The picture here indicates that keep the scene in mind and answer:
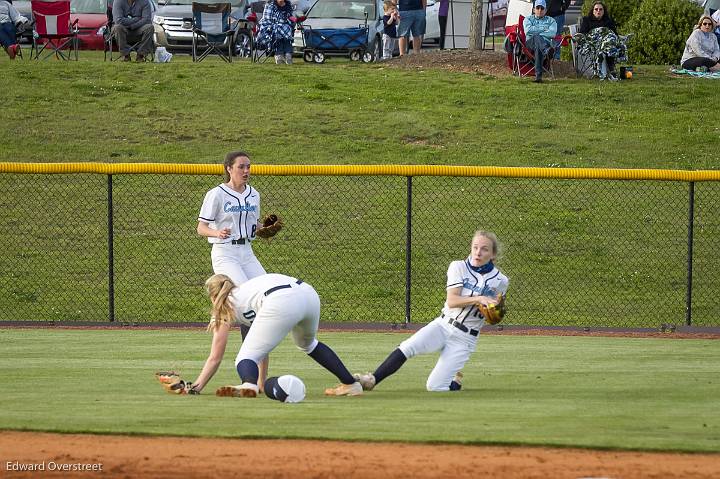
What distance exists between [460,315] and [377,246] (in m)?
7.75

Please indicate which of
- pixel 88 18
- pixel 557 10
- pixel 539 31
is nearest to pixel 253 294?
pixel 539 31

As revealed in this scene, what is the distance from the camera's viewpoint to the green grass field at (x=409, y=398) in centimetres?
718

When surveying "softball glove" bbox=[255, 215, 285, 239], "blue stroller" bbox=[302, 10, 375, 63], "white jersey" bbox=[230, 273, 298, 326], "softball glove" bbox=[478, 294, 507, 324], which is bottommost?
"softball glove" bbox=[478, 294, 507, 324]

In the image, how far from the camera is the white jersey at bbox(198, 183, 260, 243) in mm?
9008

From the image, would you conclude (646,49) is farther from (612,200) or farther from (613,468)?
(613,468)

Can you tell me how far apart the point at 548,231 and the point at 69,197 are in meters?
7.29

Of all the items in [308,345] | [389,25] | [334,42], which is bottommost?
[308,345]

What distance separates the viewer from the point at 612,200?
1703cm

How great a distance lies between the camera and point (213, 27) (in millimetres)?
23422

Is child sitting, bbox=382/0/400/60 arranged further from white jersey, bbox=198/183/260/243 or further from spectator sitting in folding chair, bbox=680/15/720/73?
white jersey, bbox=198/183/260/243

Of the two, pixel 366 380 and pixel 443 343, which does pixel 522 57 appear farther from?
pixel 366 380

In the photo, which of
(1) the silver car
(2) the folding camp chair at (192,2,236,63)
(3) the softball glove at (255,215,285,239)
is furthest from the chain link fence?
(1) the silver car

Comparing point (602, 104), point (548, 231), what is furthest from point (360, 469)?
point (602, 104)

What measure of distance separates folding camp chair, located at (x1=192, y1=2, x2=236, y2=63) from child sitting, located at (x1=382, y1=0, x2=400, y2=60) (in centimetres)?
331
